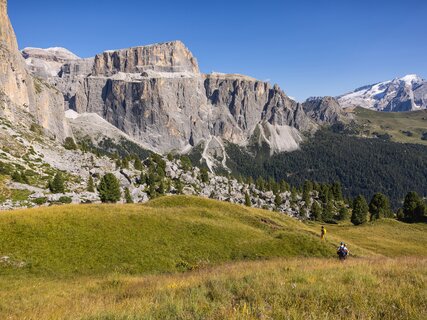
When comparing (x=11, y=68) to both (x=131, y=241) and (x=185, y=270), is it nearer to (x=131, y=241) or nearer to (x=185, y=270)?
(x=131, y=241)

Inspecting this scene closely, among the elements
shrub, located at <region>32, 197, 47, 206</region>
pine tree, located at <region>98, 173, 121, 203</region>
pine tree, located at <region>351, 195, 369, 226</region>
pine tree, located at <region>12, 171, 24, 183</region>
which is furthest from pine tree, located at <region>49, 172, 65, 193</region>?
pine tree, located at <region>351, 195, 369, 226</region>

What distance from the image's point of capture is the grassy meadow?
374 inches

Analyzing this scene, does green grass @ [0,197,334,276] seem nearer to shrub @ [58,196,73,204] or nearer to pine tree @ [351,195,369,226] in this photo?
shrub @ [58,196,73,204]

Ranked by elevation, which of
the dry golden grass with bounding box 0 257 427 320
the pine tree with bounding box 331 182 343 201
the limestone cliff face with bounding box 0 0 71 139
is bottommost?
the pine tree with bounding box 331 182 343 201

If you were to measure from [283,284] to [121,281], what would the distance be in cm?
1182

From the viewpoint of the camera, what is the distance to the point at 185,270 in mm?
26609

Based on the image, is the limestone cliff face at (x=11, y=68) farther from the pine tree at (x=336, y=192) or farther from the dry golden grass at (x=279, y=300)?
the dry golden grass at (x=279, y=300)

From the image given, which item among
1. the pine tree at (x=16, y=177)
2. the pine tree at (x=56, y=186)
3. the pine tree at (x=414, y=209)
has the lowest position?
the pine tree at (x=414, y=209)

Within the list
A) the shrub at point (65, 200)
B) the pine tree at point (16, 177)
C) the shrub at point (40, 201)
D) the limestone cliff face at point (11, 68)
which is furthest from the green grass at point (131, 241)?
the limestone cliff face at point (11, 68)

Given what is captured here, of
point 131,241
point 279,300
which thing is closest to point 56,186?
point 131,241

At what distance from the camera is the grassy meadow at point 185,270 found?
31.2 ft

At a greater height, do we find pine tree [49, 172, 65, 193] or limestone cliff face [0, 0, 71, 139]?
limestone cliff face [0, 0, 71, 139]

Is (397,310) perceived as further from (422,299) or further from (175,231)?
(175,231)

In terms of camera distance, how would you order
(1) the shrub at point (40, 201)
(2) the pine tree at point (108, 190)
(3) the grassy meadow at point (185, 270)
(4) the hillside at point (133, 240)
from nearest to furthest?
(3) the grassy meadow at point (185, 270), (4) the hillside at point (133, 240), (1) the shrub at point (40, 201), (2) the pine tree at point (108, 190)
